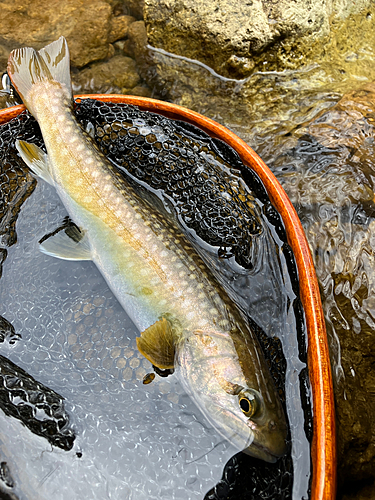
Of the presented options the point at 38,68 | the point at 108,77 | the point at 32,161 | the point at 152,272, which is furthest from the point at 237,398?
the point at 108,77

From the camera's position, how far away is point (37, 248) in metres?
2.79

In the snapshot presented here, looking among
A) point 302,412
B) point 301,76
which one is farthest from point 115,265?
point 301,76

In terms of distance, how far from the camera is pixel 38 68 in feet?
9.52

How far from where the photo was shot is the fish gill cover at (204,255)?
2.00 metres

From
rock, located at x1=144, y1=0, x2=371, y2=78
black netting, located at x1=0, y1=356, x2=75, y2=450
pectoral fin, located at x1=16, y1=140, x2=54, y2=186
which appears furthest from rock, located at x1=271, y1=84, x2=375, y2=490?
pectoral fin, located at x1=16, y1=140, x2=54, y2=186

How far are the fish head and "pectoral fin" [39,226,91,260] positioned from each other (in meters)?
Result: 1.01

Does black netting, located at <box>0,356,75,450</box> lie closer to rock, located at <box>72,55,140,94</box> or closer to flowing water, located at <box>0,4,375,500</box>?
flowing water, located at <box>0,4,375,500</box>

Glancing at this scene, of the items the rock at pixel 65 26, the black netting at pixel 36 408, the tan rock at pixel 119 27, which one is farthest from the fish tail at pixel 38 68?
the black netting at pixel 36 408

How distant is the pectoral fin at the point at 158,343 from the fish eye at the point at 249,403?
0.50m

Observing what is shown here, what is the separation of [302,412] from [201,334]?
687 millimetres

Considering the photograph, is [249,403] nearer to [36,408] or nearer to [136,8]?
[36,408]

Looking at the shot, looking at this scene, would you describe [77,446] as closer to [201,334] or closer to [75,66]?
[201,334]

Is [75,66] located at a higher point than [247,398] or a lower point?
higher

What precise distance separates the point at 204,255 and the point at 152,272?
0.44m
